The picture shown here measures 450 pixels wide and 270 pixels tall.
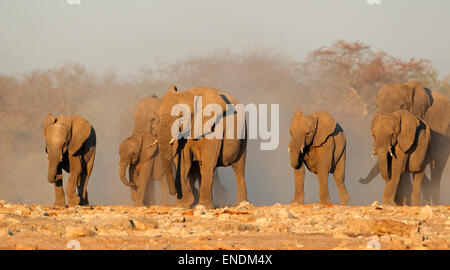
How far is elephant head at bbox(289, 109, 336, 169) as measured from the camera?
17391mm

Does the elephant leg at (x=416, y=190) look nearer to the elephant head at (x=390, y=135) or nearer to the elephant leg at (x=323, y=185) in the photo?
the elephant head at (x=390, y=135)

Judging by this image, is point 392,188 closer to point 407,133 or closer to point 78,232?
point 407,133

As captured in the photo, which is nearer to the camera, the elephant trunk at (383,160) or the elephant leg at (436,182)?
the elephant trunk at (383,160)

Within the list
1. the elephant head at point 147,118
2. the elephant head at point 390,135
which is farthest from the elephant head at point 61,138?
the elephant head at point 390,135

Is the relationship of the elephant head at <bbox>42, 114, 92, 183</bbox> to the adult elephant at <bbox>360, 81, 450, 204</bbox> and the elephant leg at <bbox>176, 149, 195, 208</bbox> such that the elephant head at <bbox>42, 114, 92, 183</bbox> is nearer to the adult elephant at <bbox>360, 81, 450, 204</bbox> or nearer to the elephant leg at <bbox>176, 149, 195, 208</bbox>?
the elephant leg at <bbox>176, 149, 195, 208</bbox>

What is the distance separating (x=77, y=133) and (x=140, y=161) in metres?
1.91

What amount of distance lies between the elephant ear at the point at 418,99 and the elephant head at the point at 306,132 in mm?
3186

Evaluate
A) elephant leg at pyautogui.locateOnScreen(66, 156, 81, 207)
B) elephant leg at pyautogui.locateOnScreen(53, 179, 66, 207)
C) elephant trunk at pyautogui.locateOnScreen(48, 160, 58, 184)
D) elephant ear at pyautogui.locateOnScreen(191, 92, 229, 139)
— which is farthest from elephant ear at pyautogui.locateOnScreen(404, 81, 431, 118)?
elephant trunk at pyautogui.locateOnScreen(48, 160, 58, 184)

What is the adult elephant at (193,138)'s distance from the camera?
52.0 feet

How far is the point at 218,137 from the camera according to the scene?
1647cm

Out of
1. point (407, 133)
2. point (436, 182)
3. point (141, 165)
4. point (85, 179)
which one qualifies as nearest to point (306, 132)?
point (407, 133)
